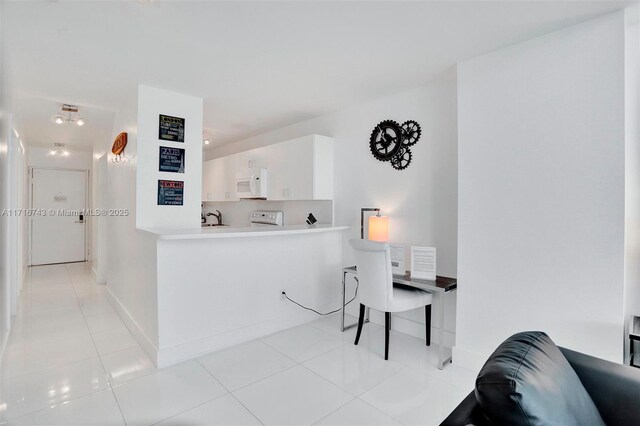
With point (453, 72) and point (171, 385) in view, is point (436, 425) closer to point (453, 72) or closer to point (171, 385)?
point (171, 385)

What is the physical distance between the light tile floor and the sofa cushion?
1.06 meters

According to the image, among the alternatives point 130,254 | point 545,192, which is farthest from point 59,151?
point 545,192

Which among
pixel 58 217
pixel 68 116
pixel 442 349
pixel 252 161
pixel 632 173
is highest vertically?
pixel 68 116

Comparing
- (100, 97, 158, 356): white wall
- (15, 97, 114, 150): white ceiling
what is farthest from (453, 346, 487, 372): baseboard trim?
(15, 97, 114, 150): white ceiling

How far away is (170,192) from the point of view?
3182 mm

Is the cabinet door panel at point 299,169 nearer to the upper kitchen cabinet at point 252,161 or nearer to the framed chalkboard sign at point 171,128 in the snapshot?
the upper kitchen cabinet at point 252,161

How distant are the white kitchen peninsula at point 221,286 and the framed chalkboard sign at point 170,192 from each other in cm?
41

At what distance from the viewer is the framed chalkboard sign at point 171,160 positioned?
123 inches

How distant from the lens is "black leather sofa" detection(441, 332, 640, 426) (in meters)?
0.89

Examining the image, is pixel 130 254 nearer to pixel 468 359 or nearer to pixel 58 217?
pixel 468 359

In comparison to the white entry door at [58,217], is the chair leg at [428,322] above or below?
below

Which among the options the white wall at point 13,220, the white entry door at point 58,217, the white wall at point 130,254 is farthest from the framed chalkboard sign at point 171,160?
the white entry door at point 58,217

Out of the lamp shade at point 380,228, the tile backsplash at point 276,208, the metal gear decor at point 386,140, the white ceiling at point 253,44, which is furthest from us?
the tile backsplash at point 276,208

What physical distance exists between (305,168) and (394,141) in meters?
1.12
